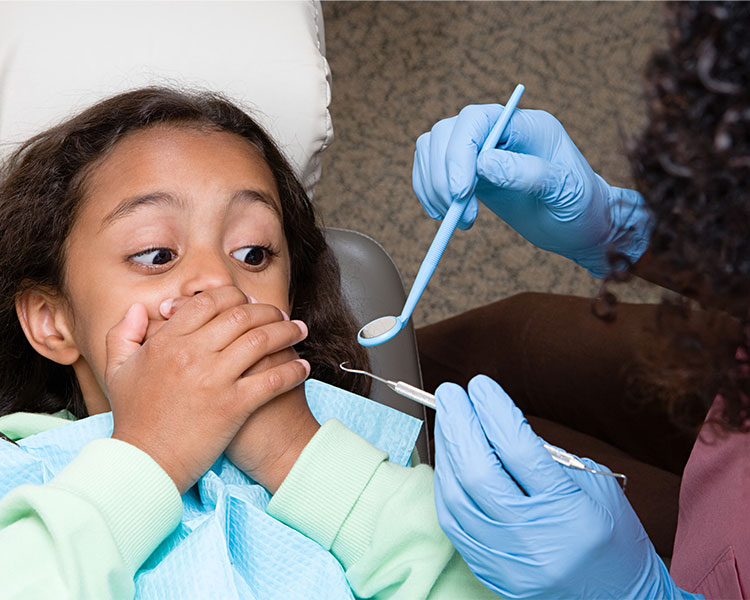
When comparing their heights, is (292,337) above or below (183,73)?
below

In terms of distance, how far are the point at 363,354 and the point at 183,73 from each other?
48 centimetres

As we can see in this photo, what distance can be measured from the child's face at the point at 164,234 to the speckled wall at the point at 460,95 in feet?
3.54

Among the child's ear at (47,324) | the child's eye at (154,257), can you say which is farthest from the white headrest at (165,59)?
the child's eye at (154,257)

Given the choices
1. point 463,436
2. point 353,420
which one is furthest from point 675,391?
point 353,420

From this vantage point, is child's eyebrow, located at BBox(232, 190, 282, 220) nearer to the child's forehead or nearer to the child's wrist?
the child's forehead

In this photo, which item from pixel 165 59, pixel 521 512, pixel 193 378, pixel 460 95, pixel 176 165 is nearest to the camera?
pixel 521 512

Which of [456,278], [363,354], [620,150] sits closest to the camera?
[620,150]

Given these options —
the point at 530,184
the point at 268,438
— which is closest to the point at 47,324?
the point at 268,438

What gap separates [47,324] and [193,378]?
0.98 feet

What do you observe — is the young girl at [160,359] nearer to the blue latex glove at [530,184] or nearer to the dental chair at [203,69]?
the dental chair at [203,69]

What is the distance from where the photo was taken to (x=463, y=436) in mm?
754

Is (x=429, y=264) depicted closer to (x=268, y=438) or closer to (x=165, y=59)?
(x=268, y=438)

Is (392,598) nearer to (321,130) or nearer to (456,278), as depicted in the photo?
(321,130)

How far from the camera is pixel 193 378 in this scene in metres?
0.85
